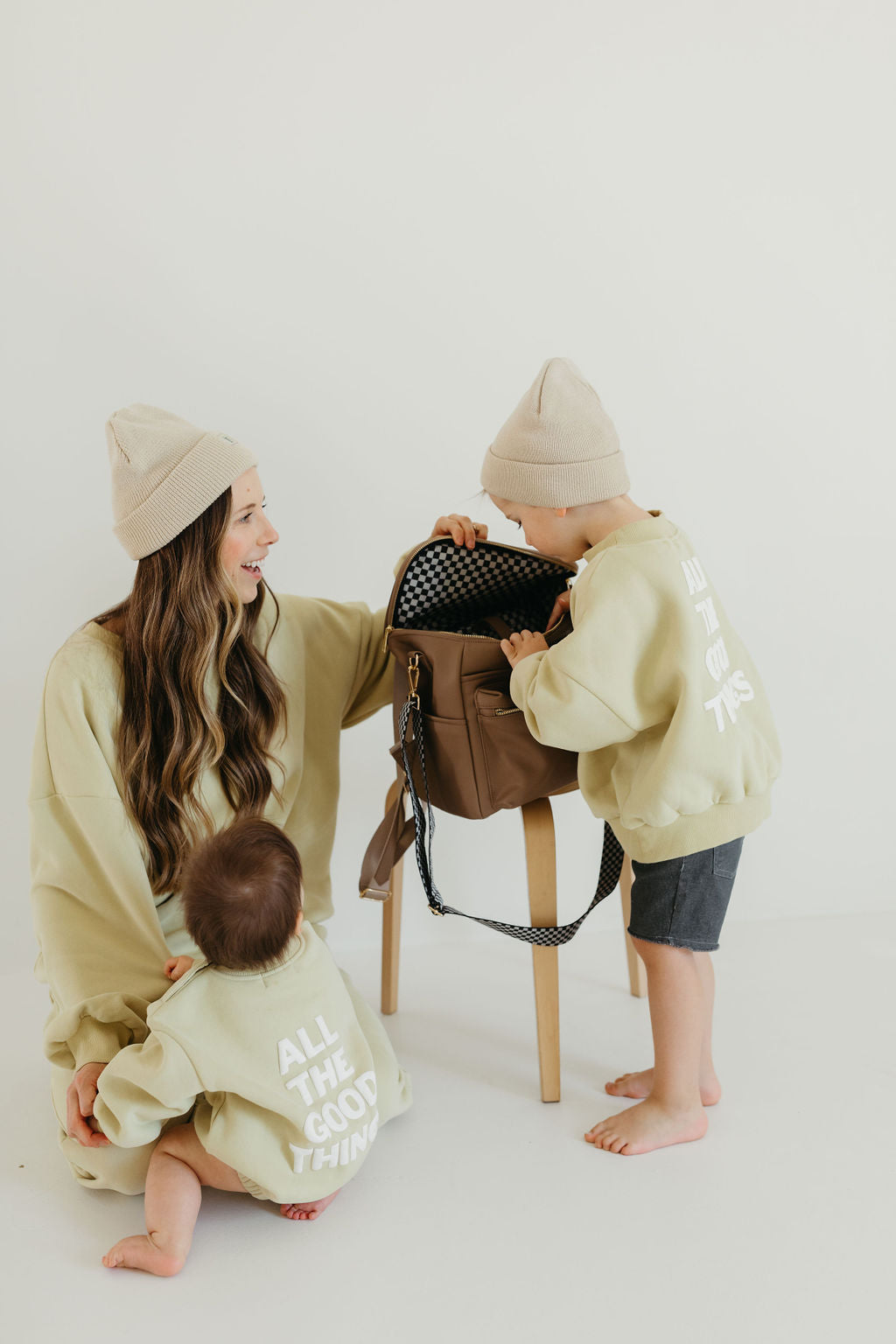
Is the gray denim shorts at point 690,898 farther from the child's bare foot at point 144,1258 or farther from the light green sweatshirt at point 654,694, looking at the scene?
the child's bare foot at point 144,1258

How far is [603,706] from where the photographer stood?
4.99ft

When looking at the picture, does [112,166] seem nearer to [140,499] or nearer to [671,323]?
[140,499]

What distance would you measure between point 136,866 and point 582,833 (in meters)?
1.16

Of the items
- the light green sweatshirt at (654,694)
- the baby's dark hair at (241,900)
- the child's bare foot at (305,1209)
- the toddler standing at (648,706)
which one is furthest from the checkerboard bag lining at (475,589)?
the child's bare foot at (305,1209)

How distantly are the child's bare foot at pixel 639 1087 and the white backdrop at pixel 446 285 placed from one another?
68 cm

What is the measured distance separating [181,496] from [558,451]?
22.3 inches

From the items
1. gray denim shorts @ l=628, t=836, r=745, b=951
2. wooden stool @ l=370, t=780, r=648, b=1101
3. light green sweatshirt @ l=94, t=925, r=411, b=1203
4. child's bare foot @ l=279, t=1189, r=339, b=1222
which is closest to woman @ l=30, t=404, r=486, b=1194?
light green sweatshirt @ l=94, t=925, r=411, b=1203

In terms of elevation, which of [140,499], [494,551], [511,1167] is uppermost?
[140,499]

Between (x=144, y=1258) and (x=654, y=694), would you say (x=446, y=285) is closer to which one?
(x=654, y=694)

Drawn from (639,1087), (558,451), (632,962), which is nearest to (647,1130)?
(639,1087)

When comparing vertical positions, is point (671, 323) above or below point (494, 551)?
above

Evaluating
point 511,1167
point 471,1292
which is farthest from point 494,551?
point 471,1292

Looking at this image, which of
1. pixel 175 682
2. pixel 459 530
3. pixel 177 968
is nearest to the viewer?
pixel 177 968

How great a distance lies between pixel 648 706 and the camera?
1.56 m
